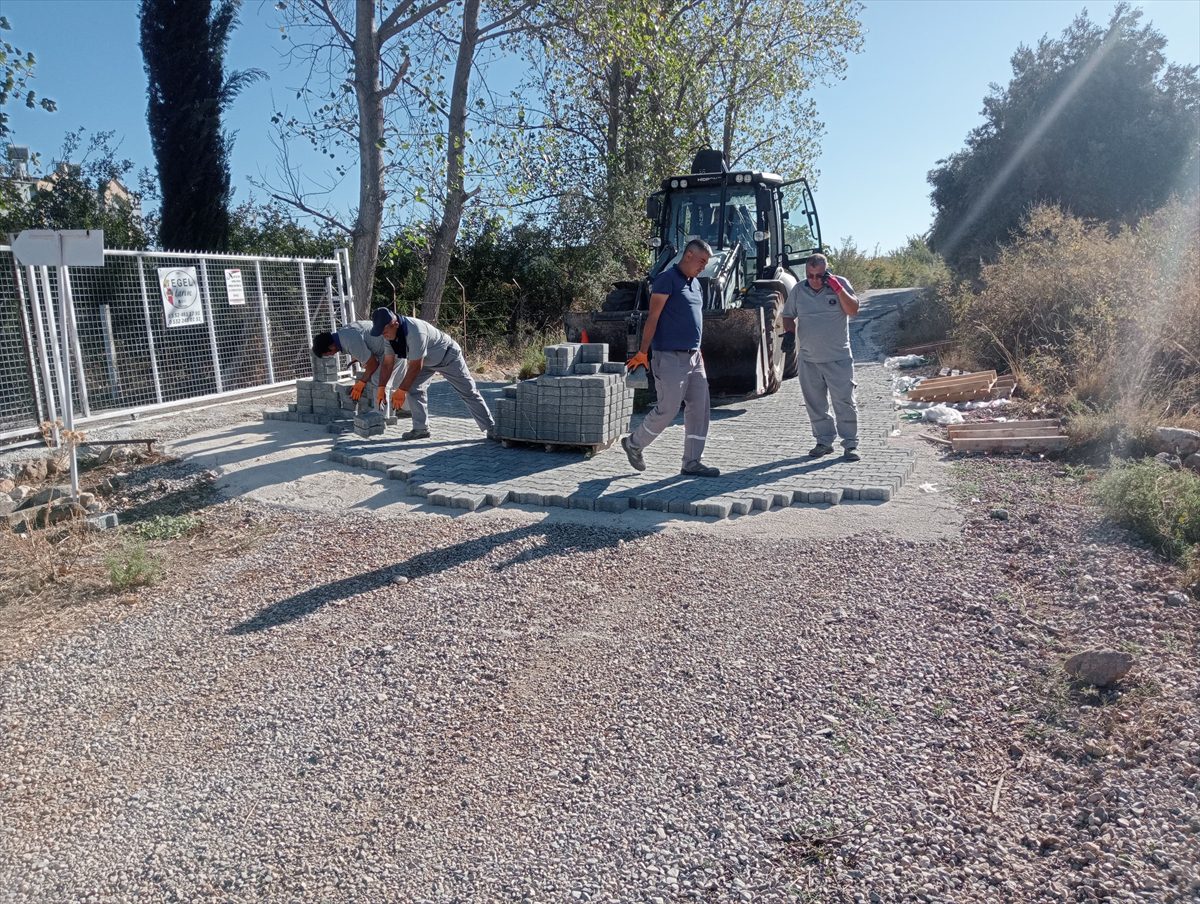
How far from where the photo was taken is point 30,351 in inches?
352

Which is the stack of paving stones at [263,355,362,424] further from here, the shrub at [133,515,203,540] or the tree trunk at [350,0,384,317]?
the shrub at [133,515,203,540]

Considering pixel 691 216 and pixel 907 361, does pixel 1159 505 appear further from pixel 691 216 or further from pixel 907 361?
pixel 907 361

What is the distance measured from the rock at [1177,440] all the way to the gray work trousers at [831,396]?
8.65ft

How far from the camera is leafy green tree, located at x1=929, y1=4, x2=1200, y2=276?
25.0 meters

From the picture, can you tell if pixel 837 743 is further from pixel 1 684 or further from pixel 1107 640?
pixel 1 684

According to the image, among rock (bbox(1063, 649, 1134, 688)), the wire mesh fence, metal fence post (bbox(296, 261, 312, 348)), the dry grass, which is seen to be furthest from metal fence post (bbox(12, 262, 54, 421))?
the dry grass

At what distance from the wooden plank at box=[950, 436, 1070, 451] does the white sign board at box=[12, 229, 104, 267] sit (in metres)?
7.84

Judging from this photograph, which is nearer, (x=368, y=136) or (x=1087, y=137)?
(x=368, y=136)

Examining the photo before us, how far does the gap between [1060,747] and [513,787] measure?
86.3 inches

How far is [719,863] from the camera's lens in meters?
2.90

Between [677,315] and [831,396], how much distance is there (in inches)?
80.6

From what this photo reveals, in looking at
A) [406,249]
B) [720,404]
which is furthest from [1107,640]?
[406,249]

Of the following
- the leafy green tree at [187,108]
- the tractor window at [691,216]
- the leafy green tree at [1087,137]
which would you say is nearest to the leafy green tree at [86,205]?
the leafy green tree at [187,108]

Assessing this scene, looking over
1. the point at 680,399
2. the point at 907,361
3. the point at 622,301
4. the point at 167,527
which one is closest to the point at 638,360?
the point at 680,399
